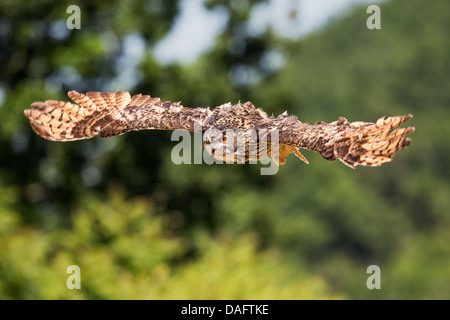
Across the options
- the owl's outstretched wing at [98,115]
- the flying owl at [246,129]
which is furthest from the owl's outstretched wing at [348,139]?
the owl's outstretched wing at [98,115]

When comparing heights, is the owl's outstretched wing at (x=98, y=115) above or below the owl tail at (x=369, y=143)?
above

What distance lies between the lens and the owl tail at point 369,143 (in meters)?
4.98

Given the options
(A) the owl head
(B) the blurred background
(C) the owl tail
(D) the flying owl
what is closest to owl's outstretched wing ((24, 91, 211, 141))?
(D) the flying owl

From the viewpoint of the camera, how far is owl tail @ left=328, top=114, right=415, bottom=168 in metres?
4.98

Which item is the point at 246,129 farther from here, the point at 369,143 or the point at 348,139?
the point at 369,143

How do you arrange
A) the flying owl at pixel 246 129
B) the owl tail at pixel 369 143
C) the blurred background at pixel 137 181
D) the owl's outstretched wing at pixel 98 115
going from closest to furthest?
the owl tail at pixel 369 143
the flying owl at pixel 246 129
the owl's outstretched wing at pixel 98 115
the blurred background at pixel 137 181

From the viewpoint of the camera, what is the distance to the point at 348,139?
17.2 feet

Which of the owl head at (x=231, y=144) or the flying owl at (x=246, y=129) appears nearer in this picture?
the flying owl at (x=246, y=129)

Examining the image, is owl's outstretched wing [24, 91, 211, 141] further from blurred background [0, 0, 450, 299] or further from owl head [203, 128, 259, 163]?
blurred background [0, 0, 450, 299]

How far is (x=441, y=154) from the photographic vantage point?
158 feet

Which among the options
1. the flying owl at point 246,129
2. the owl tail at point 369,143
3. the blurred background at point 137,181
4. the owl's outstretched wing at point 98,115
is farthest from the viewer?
the blurred background at point 137,181

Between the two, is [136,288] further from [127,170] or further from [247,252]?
[127,170]

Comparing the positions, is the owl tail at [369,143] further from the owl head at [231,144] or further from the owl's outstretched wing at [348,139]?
the owl head at [231,144]

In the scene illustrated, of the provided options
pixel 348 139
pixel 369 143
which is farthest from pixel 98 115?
pixel 369 143
